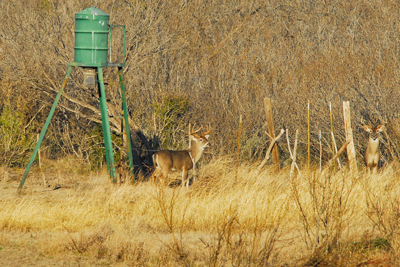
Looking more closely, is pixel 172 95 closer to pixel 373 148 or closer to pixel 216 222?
pixel 373 148

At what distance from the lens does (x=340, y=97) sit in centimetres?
1322

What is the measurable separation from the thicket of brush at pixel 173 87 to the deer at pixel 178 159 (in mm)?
1571

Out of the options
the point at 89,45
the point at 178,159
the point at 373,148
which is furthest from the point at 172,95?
the point at 373,148

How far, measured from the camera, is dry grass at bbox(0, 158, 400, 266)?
244 inches

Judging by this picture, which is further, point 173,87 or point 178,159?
point 173,87

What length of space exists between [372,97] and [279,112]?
2.65 metres

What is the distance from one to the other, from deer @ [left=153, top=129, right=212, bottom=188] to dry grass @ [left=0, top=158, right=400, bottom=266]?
45 centimetres

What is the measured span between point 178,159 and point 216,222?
3.08 meters

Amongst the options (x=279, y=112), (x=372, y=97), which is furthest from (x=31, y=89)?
(x=372, y=97)

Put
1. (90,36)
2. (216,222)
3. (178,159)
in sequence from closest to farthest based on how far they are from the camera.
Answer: (216,222) → (90,36) → (178,159)

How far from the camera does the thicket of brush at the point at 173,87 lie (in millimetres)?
12602

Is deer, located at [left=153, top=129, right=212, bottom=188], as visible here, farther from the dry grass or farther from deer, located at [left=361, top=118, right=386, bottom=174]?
deer, located at [left=361, top=118, right=386, bottom=174]

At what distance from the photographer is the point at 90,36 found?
10195 mm

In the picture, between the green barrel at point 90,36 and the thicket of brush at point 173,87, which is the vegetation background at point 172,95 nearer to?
the thicket of brush at point 173,87
